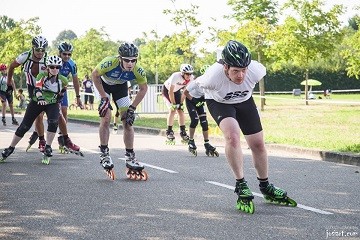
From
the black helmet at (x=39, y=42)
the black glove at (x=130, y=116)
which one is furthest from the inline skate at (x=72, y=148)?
the black glove at (x=130, y=116)

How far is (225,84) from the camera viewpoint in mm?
7207

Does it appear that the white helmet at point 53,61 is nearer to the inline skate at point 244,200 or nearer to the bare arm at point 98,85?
the bare arm at point 98,85

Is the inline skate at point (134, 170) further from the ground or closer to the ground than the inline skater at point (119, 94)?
closer to the ground

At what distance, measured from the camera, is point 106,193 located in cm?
839

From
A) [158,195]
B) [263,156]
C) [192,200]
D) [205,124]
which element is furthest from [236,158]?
[205,124]

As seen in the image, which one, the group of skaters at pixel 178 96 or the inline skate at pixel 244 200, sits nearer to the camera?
the inline skate at pixel 244 200

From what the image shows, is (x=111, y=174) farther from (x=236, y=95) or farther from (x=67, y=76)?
(x=67, y=76)

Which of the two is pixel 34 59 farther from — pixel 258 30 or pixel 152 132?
pixel 258 30

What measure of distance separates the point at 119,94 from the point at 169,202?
9.18ft

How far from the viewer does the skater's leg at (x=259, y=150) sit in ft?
24.0

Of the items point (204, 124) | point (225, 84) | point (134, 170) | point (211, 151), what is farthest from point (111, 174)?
point (204, 124)

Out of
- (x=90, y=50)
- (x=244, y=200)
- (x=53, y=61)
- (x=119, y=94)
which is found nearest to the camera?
(x=244, y=200)

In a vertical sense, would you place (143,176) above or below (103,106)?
below

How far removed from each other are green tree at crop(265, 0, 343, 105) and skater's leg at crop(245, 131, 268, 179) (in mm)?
31543
